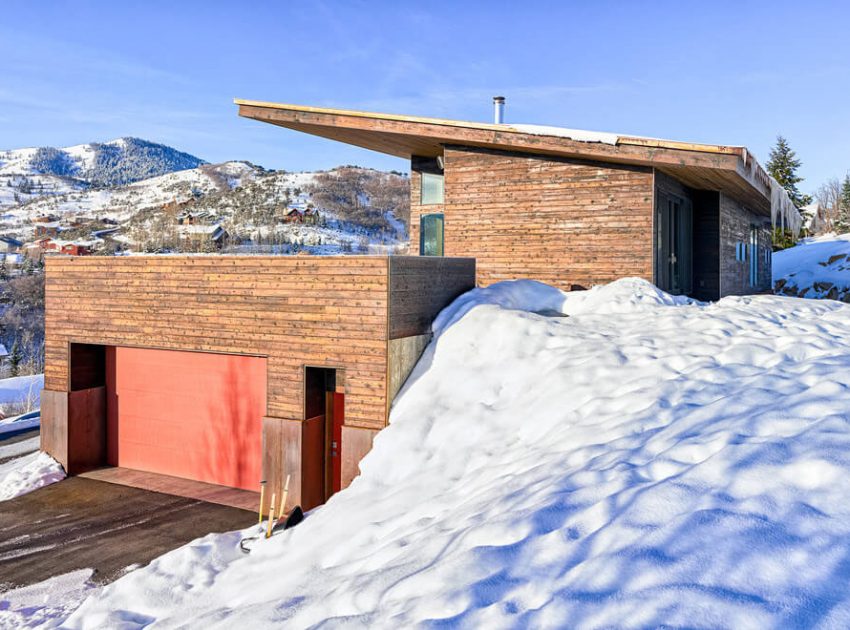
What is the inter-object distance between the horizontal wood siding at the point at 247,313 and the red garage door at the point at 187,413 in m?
0.50

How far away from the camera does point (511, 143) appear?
42.0ft

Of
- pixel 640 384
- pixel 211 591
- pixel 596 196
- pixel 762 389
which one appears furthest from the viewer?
pixel 596 196

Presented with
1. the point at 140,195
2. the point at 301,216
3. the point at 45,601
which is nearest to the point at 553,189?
the point at 45,601

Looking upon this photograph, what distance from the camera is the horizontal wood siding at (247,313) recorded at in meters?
9.77

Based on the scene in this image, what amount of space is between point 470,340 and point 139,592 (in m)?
5.58

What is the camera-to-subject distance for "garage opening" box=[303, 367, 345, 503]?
10.3 meters

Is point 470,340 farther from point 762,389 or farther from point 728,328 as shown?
point 762,389

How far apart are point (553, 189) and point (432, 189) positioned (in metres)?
3.96

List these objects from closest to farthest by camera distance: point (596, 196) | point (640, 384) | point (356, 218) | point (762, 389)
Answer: point (762, 389) < point (640, 384) < point (596, 196) < point (356, 218)

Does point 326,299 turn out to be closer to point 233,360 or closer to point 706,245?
point 233,360

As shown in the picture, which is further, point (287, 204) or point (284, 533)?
point (287, 204)

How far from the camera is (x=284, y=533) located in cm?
780

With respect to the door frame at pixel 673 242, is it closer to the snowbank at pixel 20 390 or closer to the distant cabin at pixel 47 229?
the snowbank at pixel 20 390

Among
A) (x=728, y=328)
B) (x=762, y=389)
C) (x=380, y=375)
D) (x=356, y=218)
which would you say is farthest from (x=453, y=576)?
(x=356, y=218)
